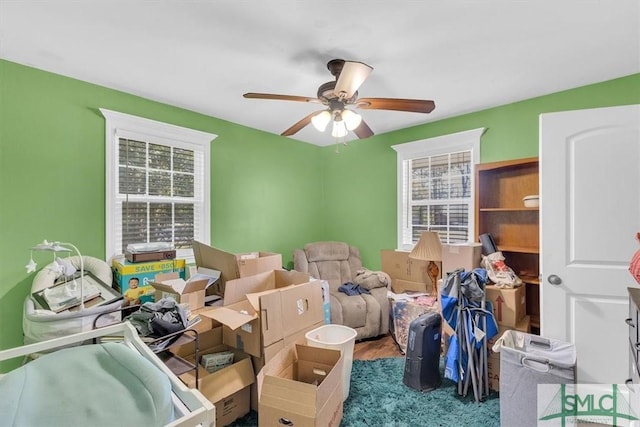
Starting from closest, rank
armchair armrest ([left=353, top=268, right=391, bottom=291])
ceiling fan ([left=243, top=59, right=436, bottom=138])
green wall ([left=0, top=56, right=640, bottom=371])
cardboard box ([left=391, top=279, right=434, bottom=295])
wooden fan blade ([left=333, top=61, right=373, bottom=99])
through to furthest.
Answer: wooden fan blade ([left=333, top=61, right=373, bottom=99])
ceiling fan ([left=243, top=59, right=436, bottom=138])
green wall ([left=0, top=56, right=640, bottom=371])
cardboard box ([left=391, top=279, right=434, bottom=295])
armchair armrest ([left=353, top=268, right=391, bottom=291])

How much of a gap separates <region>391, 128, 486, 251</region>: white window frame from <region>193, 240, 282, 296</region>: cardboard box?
1.77 meters

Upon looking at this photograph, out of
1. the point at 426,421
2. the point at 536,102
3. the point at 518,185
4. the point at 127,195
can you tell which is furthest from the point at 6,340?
the point at 536,102

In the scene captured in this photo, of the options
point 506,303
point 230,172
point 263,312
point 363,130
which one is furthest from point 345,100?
point 506,303

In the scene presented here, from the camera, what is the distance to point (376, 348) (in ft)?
9.95

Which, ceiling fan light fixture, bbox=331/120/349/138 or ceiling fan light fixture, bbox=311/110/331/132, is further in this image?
ceiling fan light fixture, bbox=331/120/349/138

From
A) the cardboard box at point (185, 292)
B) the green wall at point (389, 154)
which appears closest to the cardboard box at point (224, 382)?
the cardboard box at point (185, 292)

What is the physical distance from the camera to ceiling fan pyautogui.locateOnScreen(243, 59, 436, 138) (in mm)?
1800

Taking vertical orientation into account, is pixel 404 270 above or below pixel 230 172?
below

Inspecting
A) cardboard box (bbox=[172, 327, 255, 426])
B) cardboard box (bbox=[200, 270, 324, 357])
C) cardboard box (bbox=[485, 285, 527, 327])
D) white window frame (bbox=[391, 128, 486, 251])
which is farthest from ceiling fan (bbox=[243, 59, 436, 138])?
cardboard box (bbox=[172, 327, 255, 426])

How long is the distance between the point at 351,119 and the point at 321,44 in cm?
56

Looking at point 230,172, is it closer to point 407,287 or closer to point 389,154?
point 389,154

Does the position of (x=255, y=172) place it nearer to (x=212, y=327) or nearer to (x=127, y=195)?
(x=127, y=195)

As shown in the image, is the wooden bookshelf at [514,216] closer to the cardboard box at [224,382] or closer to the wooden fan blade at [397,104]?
the wooden fan blade at [397,104]

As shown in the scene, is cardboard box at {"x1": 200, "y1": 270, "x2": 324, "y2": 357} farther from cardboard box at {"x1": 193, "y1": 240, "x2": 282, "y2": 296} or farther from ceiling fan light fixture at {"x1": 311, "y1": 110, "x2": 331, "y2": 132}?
ceiling fan light fixture at {"x1": 311, "y1": 110, "x2": 331, "y2": 132}
